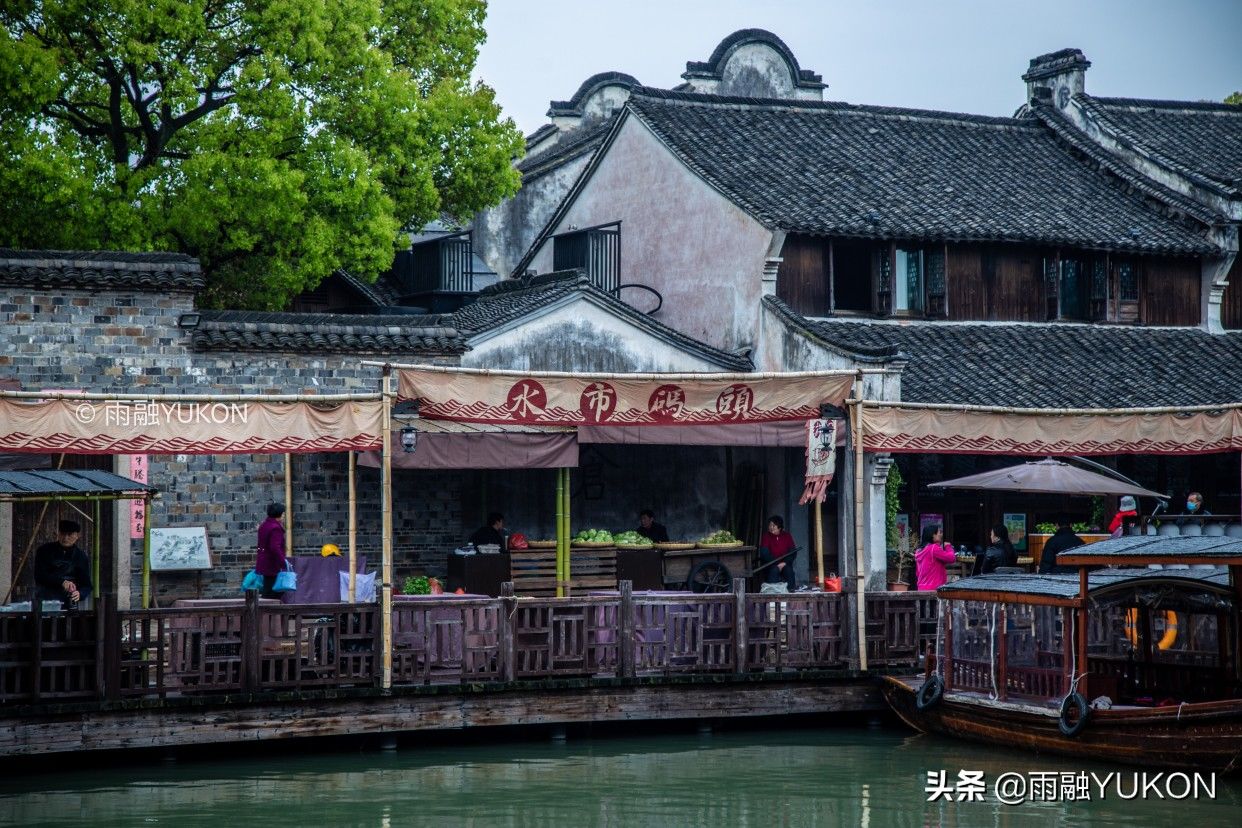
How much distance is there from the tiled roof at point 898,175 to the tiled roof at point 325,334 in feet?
17.0

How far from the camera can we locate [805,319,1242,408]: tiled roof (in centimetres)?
2348

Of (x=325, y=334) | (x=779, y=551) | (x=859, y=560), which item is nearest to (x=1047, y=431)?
(x=859, y=560)

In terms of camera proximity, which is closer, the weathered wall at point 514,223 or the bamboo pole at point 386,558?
the bamboo pole at point 386,558

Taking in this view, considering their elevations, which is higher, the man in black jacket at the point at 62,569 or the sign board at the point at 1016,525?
the sign board at the point at 1016,525

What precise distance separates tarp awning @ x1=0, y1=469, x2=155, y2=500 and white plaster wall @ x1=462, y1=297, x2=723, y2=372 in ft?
22.1

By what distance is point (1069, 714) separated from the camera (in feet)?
50.6

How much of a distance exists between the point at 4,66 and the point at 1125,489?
48.4 feet

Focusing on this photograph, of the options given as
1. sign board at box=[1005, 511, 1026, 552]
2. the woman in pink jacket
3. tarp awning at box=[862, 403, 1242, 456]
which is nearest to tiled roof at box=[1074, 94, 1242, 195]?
sign board at box=[1005, 511, 1026, 552]

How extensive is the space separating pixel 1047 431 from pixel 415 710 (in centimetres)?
706

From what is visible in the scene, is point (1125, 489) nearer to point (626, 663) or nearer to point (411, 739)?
point (626, 663)

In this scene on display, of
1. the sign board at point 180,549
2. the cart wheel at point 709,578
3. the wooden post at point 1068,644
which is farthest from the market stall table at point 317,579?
the wooden post at point 1068,644

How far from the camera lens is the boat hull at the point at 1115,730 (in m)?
14.4

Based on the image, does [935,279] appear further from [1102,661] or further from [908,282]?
[1102,661]

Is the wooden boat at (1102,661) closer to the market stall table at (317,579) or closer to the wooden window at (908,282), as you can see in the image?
the market stall table at (317,579)
